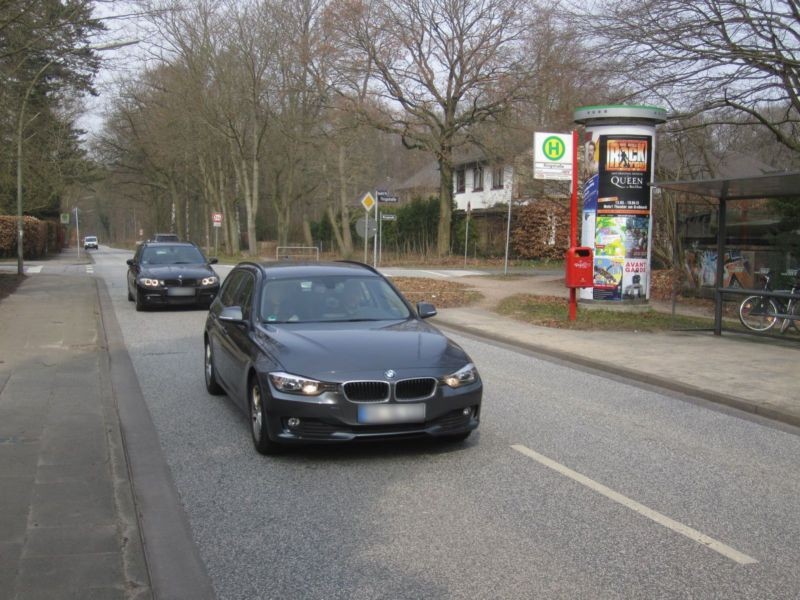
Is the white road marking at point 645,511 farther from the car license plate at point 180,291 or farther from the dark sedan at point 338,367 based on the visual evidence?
the car license plate at point 180,291

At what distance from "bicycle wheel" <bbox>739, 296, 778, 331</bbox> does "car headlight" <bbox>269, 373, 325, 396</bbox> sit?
1009 centimetres

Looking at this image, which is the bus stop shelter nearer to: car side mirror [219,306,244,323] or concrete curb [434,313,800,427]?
concrete curb [434,313,800,427]

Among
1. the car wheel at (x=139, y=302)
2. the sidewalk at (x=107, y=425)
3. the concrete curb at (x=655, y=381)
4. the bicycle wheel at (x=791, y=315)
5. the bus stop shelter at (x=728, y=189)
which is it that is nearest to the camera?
the sidewalk at (x=107, y=425)

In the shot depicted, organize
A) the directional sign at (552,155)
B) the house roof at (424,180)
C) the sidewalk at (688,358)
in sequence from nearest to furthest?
the sidewalk at (688,358), the directional sign at (552,155), the house roof at (424,180)

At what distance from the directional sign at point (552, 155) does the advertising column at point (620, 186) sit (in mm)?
935

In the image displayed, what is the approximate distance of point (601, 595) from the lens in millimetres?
3812

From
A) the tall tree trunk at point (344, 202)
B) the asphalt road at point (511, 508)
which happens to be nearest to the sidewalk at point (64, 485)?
the asphalt road at point (511, 508)

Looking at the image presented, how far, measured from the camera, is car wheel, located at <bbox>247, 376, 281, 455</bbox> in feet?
19.6

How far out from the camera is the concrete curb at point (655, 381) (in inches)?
315

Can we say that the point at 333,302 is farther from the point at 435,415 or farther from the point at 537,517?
the point at 537,517

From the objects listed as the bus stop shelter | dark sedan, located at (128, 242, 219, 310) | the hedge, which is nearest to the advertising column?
the bus stop shelter

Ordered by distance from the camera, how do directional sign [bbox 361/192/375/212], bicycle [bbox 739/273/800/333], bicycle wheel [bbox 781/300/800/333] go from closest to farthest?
bicycle wheel [bbox 781/300/800/333], bicycle [bbox 739/273/800/333], directional sign [bbox 361/192/375/212]

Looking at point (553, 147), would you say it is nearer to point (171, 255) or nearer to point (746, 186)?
point (746, 186)

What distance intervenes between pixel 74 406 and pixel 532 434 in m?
4.49
